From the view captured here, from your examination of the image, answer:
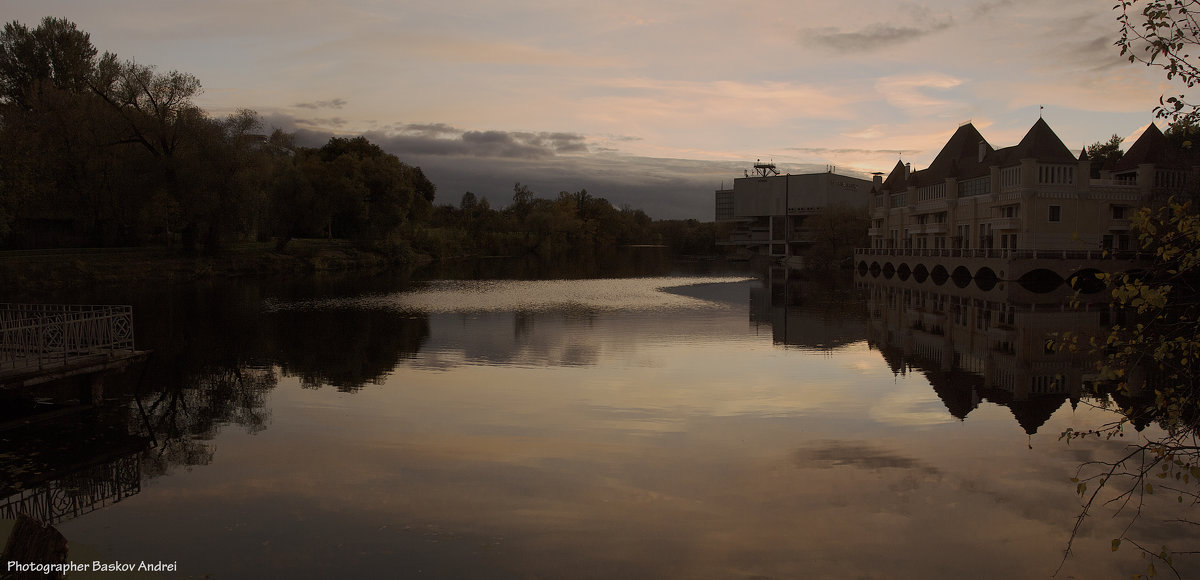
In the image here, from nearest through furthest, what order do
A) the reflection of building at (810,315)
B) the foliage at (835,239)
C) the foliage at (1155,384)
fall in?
the foliage at (1155,384), the reflection of building at (810,315), the foliage at (835,239)

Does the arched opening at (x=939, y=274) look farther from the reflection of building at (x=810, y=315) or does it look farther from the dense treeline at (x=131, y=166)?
the dense treeline at (x=131, y=166)

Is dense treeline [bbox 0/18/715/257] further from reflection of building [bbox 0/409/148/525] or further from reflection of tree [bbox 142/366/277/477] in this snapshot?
reflection of building [bbox 0/409/148/525]

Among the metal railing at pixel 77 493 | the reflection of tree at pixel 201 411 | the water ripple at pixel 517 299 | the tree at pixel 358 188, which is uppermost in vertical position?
the tree at pixel 358 188

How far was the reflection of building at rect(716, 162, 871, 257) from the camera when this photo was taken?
360 feet

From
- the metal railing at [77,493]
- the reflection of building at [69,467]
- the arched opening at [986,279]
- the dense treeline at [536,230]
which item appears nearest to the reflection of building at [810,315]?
the arched opening at [986,279]

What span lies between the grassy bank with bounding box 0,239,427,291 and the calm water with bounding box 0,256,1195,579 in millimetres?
A: 25153

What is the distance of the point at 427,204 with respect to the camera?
290ft

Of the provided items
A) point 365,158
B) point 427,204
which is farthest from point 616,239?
point 365,158

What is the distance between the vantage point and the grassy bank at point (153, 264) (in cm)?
4106

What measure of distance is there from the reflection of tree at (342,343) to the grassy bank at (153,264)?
63.4 ft

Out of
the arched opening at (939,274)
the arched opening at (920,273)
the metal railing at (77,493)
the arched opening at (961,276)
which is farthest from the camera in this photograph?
the arched opening at (920,273)

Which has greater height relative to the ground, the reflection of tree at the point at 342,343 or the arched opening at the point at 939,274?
the arched opening at the point at 939,274

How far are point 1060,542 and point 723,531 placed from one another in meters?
3.64

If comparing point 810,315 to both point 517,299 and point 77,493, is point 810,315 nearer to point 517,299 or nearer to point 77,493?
point 517,299
